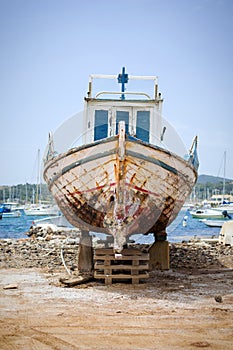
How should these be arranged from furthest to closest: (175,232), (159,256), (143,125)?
(175,232), (143,125), (159,256)

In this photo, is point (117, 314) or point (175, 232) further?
point (175, 232)

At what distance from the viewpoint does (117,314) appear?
4.45 m

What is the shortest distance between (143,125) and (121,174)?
91.4 inches

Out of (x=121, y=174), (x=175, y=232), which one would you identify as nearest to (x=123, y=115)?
(x=121, y=174)

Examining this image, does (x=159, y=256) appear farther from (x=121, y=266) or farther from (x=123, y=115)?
(x=123, y=115)

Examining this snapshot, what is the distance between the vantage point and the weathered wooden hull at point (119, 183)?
5.88 metres

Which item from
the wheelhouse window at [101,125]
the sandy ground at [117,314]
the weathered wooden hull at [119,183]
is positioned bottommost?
the sandy ground at [117,314]

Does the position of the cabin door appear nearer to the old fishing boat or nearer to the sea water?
the old fishing boat

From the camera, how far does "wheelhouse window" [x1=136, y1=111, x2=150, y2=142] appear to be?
25.5 feet

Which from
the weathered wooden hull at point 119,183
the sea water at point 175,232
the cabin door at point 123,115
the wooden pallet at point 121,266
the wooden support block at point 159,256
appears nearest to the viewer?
the weathered wooden hull at point 119,183

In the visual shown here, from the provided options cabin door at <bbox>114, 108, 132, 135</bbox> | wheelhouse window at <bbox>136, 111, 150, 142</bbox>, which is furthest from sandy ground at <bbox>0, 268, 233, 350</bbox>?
cabin door at <bbox>114, 108, 132, 135</bbox>

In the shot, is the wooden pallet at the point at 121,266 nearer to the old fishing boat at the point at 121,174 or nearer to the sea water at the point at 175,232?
the old fishing boat at the point at 121,174

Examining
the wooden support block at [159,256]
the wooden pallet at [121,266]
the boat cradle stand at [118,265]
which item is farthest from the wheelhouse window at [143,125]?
the wooden pallet at [121,266]

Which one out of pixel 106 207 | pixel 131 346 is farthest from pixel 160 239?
pixel 131 346
